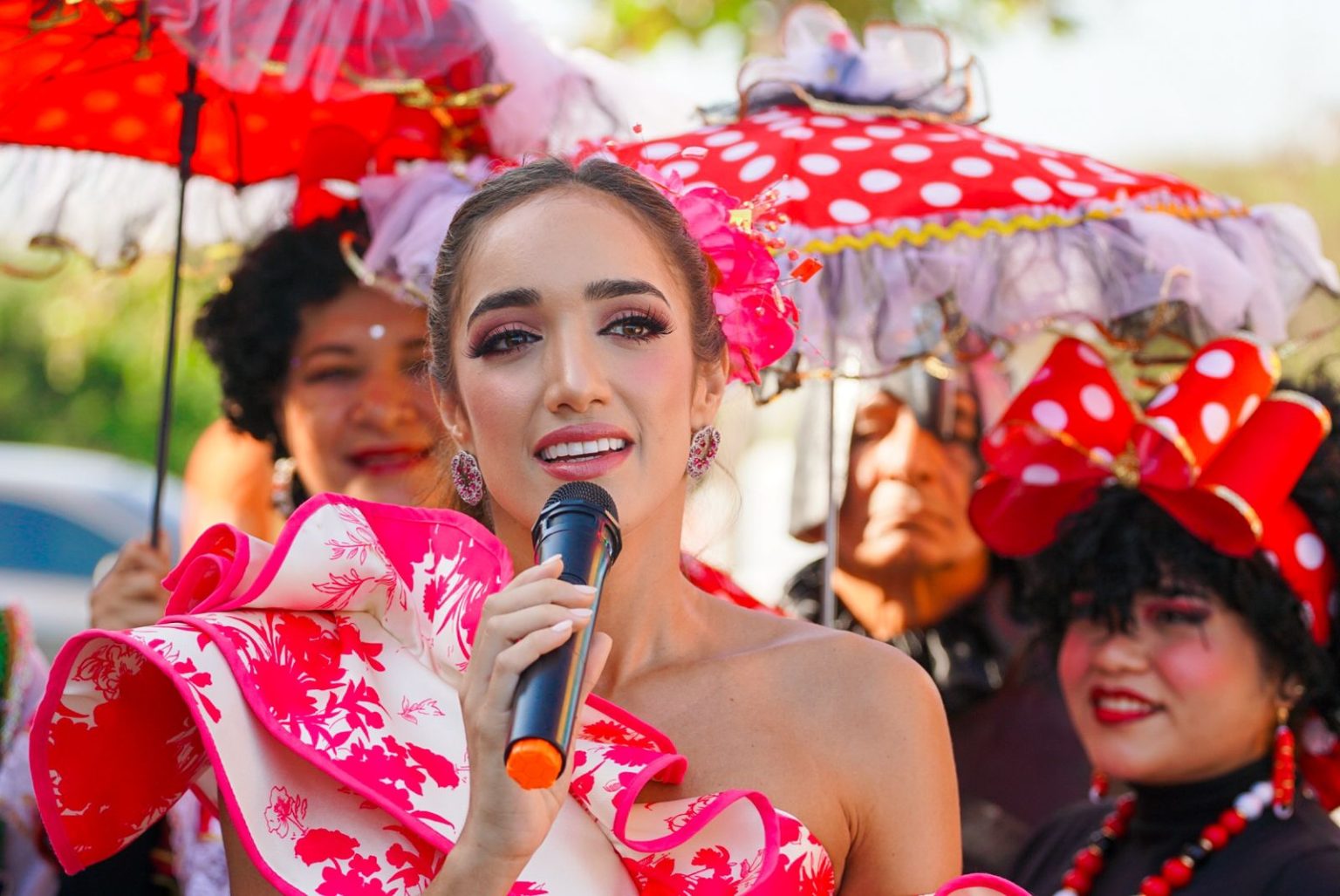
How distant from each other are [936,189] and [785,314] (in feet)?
1.92

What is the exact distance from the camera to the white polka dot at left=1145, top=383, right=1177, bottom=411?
3039 mm

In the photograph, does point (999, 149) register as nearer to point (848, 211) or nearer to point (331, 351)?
point (848, 211)

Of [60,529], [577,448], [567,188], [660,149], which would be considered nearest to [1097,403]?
[660,149]

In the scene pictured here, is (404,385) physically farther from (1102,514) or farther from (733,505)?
(1102,514)

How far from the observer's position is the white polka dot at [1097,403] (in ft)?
10.3

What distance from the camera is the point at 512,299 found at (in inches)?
79.9

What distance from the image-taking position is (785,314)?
240cm

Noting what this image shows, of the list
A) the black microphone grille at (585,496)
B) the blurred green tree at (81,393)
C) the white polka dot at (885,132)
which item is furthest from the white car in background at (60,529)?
the black microphone grille at (585,496)

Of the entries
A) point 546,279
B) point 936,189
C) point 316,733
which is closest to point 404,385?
point 936,189

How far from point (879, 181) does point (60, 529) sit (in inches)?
316

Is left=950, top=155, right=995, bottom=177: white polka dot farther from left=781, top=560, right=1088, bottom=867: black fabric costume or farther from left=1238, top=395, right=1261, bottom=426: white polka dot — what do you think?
left=781, top=560, right=1088, bottom=867: black fabric costume

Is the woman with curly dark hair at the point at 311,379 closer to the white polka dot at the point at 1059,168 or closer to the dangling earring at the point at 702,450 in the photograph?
the dangling earring at the point at 702,450

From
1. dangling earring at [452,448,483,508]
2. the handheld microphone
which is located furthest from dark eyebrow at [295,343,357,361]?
the handheld microphone

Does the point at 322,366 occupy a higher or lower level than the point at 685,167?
lower
